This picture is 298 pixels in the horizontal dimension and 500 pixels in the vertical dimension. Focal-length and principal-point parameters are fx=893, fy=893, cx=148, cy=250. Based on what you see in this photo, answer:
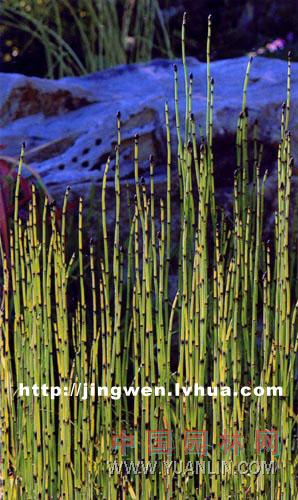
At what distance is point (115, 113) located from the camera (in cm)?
246

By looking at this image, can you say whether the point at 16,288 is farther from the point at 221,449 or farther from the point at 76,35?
the point at 76,35

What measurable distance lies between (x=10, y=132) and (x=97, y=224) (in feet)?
1.68

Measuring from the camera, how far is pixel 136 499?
1.45m

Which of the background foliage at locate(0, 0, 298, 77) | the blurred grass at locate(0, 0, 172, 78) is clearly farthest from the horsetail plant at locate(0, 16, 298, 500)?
the background foliage at locate(0, 0, 298, 77)

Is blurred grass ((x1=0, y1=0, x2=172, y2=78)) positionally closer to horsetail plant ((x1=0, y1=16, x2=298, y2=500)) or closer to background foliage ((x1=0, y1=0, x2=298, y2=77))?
background foliage ((x1=0, y1=0, x2=298, y2=77))

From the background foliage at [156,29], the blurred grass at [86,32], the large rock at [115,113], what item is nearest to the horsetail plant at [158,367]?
the large rock at [115,113]

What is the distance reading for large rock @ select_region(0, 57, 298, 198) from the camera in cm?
229

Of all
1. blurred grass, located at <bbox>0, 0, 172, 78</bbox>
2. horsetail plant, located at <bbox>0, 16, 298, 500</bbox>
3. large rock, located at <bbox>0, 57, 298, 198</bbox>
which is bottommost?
horsetail plant, located at <bbox>0, 16, 298, 500</bbox>

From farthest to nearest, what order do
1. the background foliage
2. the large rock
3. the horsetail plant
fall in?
the background foliage, the large rock, the horsetail plant

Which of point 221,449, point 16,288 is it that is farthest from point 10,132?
point 221,449

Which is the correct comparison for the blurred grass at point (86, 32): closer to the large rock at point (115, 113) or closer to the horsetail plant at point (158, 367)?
the large rock at point (115, 113)

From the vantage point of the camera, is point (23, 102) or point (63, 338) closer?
point (63, 338)

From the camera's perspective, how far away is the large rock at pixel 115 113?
2293 millimetres

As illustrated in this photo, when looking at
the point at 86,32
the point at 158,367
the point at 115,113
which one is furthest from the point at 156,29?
the point at 158,367
